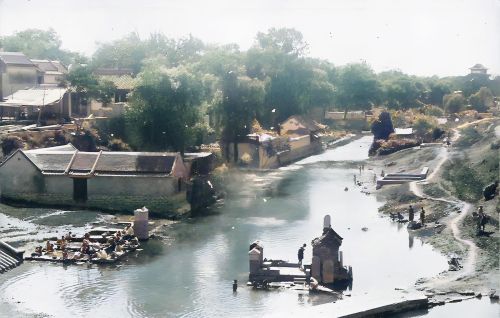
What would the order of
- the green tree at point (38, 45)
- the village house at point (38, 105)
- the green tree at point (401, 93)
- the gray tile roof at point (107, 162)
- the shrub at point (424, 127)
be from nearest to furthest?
the gray tile roof at point (107, 162) < the village house at point (38, 105) < the shrub at point (424, 127) < the green tree at point (38, 45) < the green tree at point (401, 93)

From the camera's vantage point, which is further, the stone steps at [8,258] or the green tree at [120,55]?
the green tree at [120,55]

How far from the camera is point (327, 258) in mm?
41719

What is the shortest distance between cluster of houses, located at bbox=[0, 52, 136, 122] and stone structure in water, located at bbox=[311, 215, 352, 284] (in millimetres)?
→ 39272

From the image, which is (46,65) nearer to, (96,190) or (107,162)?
(107,162)

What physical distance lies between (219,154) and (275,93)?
33268 mm

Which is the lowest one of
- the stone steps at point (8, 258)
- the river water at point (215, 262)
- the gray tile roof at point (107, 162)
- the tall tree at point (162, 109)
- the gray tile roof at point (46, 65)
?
the river water at point (215, 262)

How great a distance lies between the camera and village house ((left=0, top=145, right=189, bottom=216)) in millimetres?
61156

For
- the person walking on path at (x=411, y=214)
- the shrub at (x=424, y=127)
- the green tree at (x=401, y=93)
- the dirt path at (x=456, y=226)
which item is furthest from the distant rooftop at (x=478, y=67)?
the person walking on path at (x=411, y=214)

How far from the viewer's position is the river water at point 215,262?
129ft

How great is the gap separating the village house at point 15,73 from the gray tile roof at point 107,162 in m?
26.2

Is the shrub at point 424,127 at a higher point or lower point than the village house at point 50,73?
lower

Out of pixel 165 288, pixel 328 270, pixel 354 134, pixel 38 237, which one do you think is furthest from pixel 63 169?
pixel 354 134

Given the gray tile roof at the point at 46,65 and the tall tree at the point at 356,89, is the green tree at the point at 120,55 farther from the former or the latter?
the tall tree at the point at 356,89

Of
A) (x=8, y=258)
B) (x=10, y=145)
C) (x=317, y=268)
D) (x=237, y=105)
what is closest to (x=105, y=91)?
(x=237, y=105)
